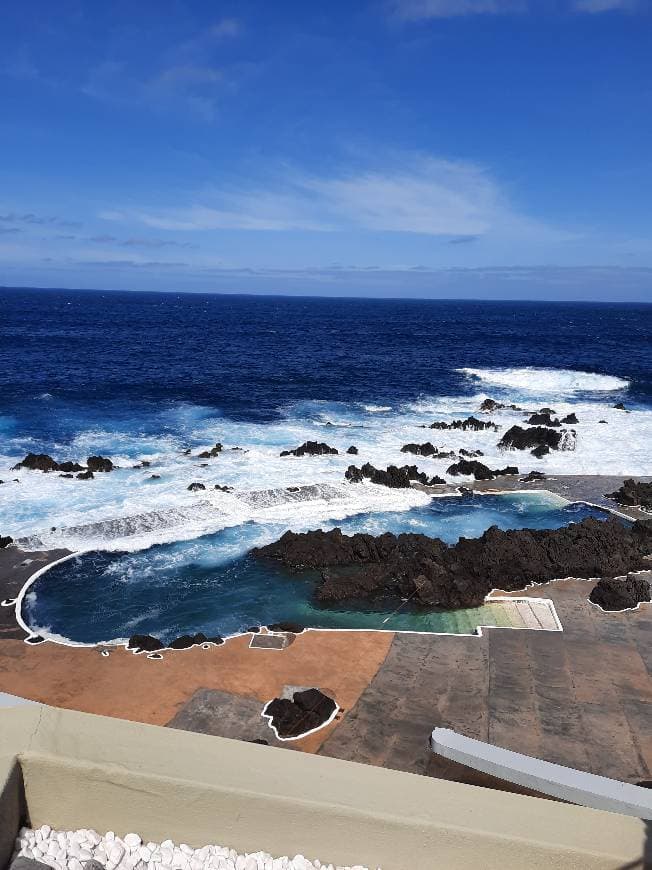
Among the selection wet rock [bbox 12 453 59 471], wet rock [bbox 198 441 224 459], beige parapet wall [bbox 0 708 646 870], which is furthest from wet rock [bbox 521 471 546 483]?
beige parapet wall [bbox 0 708 646 870]

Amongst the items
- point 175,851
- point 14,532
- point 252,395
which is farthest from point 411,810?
point 252,395

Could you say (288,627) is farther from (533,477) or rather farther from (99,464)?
(533,477)

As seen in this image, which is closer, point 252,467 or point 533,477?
point 533,477

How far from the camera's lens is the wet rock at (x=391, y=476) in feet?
116

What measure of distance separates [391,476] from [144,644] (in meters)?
19.0

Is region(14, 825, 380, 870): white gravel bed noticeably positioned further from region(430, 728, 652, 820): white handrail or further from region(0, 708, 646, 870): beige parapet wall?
region(430, 728, 652, 820): white handrail

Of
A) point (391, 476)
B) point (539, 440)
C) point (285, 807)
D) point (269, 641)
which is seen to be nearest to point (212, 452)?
point (391, 476)

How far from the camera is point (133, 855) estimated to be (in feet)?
22.4

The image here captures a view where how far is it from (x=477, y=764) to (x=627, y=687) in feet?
33.6

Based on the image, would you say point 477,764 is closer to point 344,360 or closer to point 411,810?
point 411,810

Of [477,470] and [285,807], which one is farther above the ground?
[285,807]

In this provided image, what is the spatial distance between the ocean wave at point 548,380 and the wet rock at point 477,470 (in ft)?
102

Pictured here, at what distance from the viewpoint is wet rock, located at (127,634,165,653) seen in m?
18.8

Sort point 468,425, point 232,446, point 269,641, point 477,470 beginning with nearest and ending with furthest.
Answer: point 269,641 < point 477,470 < point 232,446 < point 468,425
